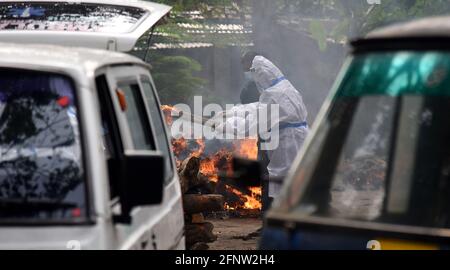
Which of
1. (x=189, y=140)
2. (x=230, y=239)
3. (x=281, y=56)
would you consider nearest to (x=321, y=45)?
(x=281, y=56)

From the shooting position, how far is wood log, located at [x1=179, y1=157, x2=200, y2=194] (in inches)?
446

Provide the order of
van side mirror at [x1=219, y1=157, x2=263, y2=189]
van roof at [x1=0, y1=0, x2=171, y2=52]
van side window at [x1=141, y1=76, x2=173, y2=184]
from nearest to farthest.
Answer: van side mirror at [x1=219, y1=157, x2=263, y2=189] < van side window at [x1=141, y1=76, x2=173, y2=184] < van roof at [x1=0, y1=0, x2=171, y2=52]

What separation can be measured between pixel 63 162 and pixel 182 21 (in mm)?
13579

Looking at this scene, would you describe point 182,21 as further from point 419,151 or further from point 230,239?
point 419,151

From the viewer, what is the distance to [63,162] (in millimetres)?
4781

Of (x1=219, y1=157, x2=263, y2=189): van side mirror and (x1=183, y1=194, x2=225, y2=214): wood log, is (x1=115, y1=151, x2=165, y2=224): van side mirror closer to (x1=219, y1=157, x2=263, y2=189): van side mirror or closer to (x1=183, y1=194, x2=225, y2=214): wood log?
(x1=219, y1=157, x2=263, y2=189): van side mirror

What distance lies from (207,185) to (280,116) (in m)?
1.18

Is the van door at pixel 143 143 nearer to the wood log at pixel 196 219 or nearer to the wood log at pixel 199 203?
the wood log at pixel 199 203

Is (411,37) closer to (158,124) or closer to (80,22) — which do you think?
(158,124)

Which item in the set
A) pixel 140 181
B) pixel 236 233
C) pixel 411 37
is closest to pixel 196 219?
pixel 236 233

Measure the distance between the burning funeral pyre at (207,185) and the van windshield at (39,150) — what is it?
5.22 meters

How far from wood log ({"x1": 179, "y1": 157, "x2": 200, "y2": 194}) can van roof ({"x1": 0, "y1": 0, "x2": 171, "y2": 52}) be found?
11.9 ft

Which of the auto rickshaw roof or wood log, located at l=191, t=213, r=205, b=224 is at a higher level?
the auto rickshaw roof

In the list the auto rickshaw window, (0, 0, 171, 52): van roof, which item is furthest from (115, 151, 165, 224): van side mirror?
(0, 0, 171, 52): van roof
